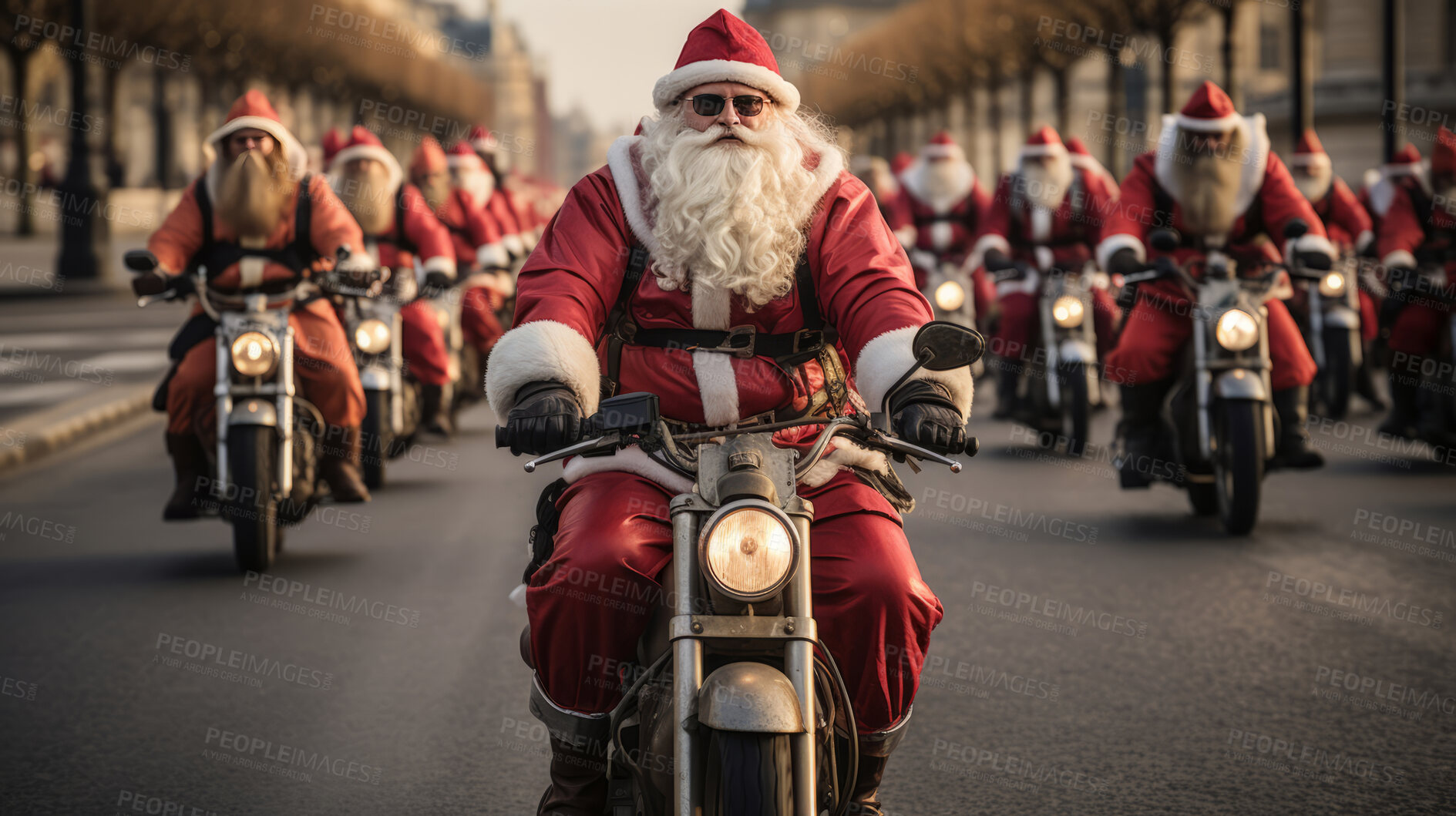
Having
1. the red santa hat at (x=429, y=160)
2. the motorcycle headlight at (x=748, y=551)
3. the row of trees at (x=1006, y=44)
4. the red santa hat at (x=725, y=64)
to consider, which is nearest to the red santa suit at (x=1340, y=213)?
the red santa hat at (x=429, y=160)

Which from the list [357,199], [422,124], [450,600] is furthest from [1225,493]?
[422,124]

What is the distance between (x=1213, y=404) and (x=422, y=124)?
76334 millimetres

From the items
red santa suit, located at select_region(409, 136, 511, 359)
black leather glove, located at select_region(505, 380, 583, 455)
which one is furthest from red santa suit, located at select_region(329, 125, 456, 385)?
black leather glove, located at select_region(505, 380, 583, 455)

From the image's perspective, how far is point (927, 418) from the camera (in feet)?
10.9

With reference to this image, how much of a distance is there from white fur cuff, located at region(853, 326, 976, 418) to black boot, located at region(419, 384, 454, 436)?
29.0ft

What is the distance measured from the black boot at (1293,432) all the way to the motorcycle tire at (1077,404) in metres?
2.80

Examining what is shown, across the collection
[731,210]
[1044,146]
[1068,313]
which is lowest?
[1068,313]

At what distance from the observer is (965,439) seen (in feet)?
10.8

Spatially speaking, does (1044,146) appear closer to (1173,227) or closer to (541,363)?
(1173,227)

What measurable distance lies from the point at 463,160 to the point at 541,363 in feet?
37.7

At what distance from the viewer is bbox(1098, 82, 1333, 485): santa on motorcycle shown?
847cm

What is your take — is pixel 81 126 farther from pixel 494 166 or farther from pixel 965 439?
pixel 965 439

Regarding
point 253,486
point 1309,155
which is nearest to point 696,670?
point 253,486

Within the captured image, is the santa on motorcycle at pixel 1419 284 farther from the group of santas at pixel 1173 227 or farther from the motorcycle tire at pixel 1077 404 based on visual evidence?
the motorcycle tire at pixel 1077 404
